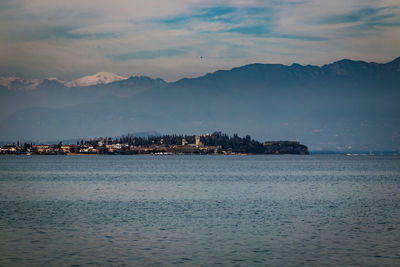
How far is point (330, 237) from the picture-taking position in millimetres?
43719

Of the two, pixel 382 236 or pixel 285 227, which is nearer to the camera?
pixel 382 236

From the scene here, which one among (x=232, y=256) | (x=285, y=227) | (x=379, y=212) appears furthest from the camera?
(x=379, y=212)

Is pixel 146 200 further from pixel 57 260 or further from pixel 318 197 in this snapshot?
pixel 57 260

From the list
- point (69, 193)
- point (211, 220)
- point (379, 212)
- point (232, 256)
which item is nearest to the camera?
point (232, 256)

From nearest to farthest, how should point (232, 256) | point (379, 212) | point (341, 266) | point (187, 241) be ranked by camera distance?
point (341, 266)
point (232, 256)
point (187, 241)
point (379, 212)

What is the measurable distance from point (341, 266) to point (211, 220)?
20.8m

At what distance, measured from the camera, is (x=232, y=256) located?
3666 centimetres

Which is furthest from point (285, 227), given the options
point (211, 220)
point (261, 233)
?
point (211, 220)

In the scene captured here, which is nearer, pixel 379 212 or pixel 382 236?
pixel 382 236

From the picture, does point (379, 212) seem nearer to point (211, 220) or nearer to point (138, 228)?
point (211, 220)

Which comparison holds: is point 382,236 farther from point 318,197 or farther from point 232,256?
point 318,197

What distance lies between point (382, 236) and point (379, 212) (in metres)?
17.0

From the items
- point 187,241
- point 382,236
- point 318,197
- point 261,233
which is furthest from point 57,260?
point 318,197

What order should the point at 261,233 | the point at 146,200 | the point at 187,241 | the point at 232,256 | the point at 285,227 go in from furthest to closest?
the point at 146,200 < the point at 285,227 < the point at 261,233 < the point at 187,241 < the point at 232,256
